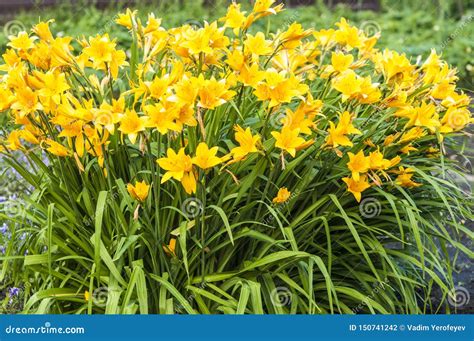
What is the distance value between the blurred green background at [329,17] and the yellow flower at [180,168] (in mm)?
4444

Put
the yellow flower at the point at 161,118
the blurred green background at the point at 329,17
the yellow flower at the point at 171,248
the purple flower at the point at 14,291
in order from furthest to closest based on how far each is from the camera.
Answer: the blurred green background at the point at 329,17 → the purple flower at the point at 14,291 → the yellow flower at the point at 171,248 → the yellow flower at the point at 161,118

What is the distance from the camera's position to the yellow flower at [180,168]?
2020 millimetres

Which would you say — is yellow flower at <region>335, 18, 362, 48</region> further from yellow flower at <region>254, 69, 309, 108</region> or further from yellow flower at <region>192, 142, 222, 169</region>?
yellow flower at <region>192, 142, 222, 169</region>

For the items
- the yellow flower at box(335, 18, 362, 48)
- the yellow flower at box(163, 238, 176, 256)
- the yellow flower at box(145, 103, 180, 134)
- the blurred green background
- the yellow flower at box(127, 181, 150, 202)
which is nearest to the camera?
the yellow flower at box(145, 103, 180, 134)

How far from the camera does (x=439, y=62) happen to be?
98.1 inches

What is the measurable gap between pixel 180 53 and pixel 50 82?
399 mm

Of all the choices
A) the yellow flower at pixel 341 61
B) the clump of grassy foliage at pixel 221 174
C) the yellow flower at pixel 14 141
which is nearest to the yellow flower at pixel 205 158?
the clump of grassy foliage at pixel 221 174

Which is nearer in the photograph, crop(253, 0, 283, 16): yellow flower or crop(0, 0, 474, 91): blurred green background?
crop(253, 0, 283, 16): yellow flower

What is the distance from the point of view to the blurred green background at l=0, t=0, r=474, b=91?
655 centimetres

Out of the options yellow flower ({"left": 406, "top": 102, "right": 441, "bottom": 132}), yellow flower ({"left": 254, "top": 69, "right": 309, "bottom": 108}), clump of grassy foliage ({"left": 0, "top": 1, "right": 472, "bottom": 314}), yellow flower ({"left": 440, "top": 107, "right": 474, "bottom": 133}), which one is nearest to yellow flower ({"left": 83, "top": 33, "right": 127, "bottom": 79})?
clump of grassy foliage ({"left": 0, "top": 1, "right": 472, "bottom": 314})

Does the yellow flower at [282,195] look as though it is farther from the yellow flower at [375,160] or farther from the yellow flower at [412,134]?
the yellow flower at [412,134]

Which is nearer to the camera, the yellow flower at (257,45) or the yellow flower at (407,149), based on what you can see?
the yellow flower at (257,45)

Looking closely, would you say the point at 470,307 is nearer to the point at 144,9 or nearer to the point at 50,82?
the point at 50,82

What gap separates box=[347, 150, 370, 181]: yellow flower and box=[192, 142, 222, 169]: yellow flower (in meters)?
0.44
